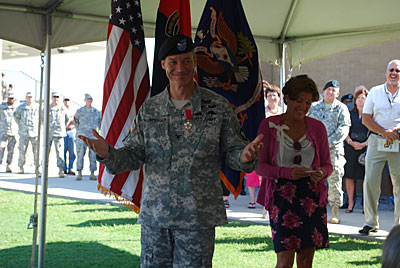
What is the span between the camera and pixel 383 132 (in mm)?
6344

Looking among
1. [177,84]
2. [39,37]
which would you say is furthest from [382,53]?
→ [177,84]

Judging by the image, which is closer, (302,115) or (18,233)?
(302,115)

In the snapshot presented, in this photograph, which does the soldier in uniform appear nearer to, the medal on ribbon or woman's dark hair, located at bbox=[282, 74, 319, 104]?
woman's dark hair, located at bbox=[282, 74, 319, 104]

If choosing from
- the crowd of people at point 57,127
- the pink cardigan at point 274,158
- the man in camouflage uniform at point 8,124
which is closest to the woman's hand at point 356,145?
the pink cardigan at point 274,158

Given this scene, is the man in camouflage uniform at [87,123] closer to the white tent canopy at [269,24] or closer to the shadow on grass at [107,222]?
the shadow on grass at [107,222]

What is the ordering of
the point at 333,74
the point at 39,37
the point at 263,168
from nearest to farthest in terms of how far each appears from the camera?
the point at 263,168
the point at 39,37
the point at 333,74

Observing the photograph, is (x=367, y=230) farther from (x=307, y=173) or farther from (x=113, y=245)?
(x=307, y=173)

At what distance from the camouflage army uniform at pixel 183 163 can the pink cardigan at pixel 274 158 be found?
2.27ft

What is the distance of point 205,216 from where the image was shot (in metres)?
2.86

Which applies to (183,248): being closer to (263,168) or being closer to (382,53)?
(263,168)

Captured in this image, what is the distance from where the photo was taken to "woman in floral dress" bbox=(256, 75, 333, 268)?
351 cm

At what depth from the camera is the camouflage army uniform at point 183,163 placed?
283 cm

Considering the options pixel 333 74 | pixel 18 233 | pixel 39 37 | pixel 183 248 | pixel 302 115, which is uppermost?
pixel 333 74

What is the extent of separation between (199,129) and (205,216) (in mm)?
445
